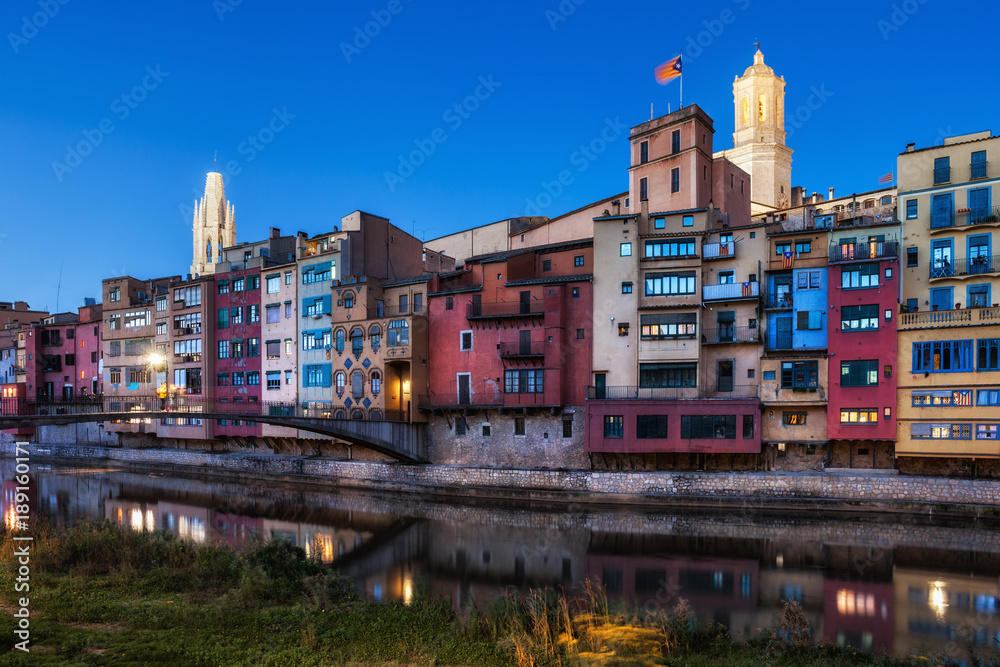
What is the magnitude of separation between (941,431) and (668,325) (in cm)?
1485

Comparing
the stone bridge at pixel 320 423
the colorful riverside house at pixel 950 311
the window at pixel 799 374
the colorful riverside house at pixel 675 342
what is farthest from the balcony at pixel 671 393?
the stone bridge at pixel 320 423

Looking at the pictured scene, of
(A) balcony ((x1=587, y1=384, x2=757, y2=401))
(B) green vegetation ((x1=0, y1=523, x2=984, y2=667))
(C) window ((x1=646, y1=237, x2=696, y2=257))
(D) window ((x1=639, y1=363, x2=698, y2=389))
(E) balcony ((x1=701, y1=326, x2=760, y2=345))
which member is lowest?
(B) green vegetation ((x1=0, y1=523, x2=984, y2=667))

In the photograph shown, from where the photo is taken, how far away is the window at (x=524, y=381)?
39094 millimetres

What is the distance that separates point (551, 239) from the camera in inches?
2159

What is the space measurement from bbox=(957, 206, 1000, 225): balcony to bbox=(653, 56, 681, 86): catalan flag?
66.5 feet

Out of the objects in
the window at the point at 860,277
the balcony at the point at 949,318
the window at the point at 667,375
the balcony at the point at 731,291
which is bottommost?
the window at the point at 667,375

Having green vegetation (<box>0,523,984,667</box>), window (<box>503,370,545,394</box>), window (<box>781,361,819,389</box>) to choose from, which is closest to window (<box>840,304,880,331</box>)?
window (<box>781,361,819,389</box>)

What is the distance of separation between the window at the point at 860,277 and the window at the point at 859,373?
4.25m

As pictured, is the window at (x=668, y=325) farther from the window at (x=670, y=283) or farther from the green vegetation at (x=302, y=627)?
the green vegetation at (x=302, y=627)

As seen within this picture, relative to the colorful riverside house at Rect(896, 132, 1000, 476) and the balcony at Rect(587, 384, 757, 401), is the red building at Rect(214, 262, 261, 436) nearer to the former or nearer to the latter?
the balcony at Rect(587, 384, 757, 401)

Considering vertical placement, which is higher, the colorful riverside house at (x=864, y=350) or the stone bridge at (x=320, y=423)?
the colorful riverside house at (x=864, y=350)

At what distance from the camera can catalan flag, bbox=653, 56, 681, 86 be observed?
1716 inches

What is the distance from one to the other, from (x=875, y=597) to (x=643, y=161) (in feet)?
114

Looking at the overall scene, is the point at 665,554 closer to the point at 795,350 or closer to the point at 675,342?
the point at 675,342
